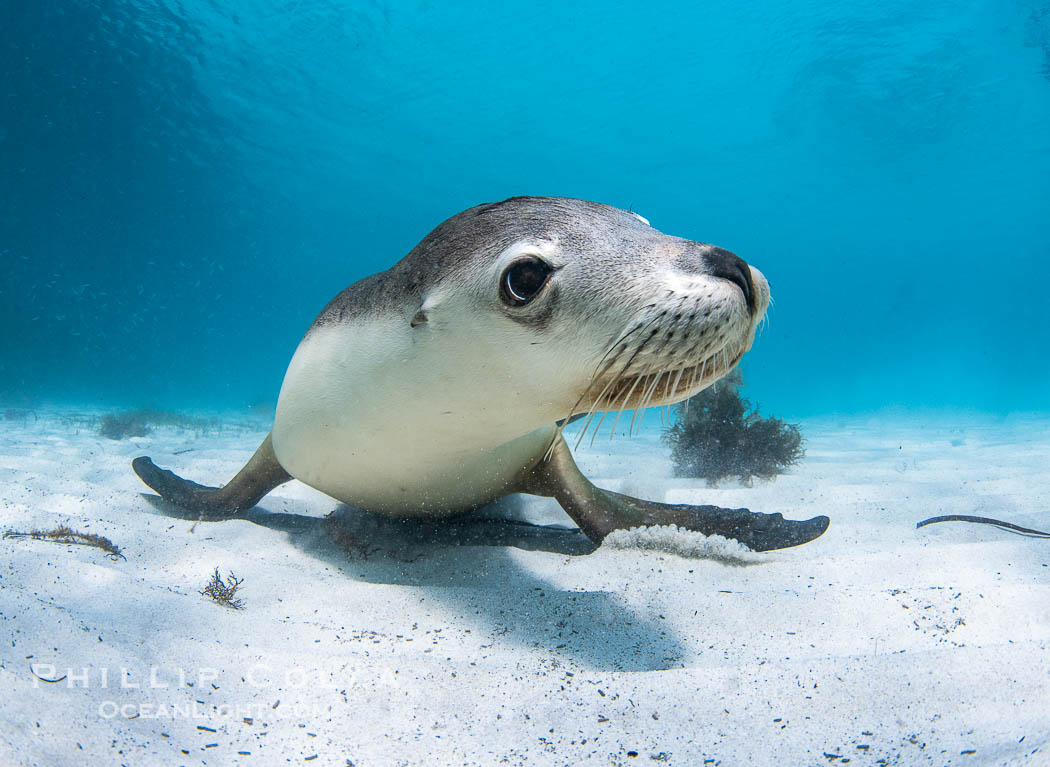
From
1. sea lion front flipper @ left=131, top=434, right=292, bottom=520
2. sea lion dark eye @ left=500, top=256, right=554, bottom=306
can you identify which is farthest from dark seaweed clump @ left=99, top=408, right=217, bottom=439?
sea lion dark eye @ left=500, top=256, right=554, bottom=306

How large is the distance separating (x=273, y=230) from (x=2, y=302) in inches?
1226

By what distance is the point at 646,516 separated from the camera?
2.92m

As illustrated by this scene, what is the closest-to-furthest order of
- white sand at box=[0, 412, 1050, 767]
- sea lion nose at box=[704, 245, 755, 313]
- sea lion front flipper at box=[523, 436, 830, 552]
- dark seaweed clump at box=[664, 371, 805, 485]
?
1. white sand at box=[0, 412, 1050, 767]
2. sea lion nose at box=[704, 245, 755, 313]
3. sea lion front flipper at box=[523, 436, 830, 552]
4. dark seaweed clump at box=[664, 371, 805, 485]

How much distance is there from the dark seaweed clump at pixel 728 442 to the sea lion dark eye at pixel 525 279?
4.38m

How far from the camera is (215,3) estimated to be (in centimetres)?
2445

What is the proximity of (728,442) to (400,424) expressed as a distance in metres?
4.83

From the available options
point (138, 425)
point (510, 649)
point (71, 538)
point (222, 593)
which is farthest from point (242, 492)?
point (138, 425)

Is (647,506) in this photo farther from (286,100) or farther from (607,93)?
(607,93)

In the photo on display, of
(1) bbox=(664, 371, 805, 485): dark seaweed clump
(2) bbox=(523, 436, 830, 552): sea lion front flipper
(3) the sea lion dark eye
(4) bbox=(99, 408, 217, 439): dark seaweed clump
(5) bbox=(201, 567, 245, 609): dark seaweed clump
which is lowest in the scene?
(4) bbox=(99, 408, 217, 439): dark seaweed clump

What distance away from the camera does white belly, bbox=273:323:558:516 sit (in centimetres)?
199

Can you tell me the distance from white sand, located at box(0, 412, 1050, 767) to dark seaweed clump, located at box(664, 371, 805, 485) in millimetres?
2439

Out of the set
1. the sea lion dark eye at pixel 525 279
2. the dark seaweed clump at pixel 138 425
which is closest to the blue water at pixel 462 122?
the dark seaweed clump at pixel 138 425

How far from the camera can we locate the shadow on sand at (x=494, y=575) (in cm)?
185

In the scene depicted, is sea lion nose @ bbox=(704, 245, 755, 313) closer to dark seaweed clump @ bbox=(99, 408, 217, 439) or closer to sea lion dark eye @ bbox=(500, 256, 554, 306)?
sea lion dark eye @ bbox=(500, 256, 554, 306)
